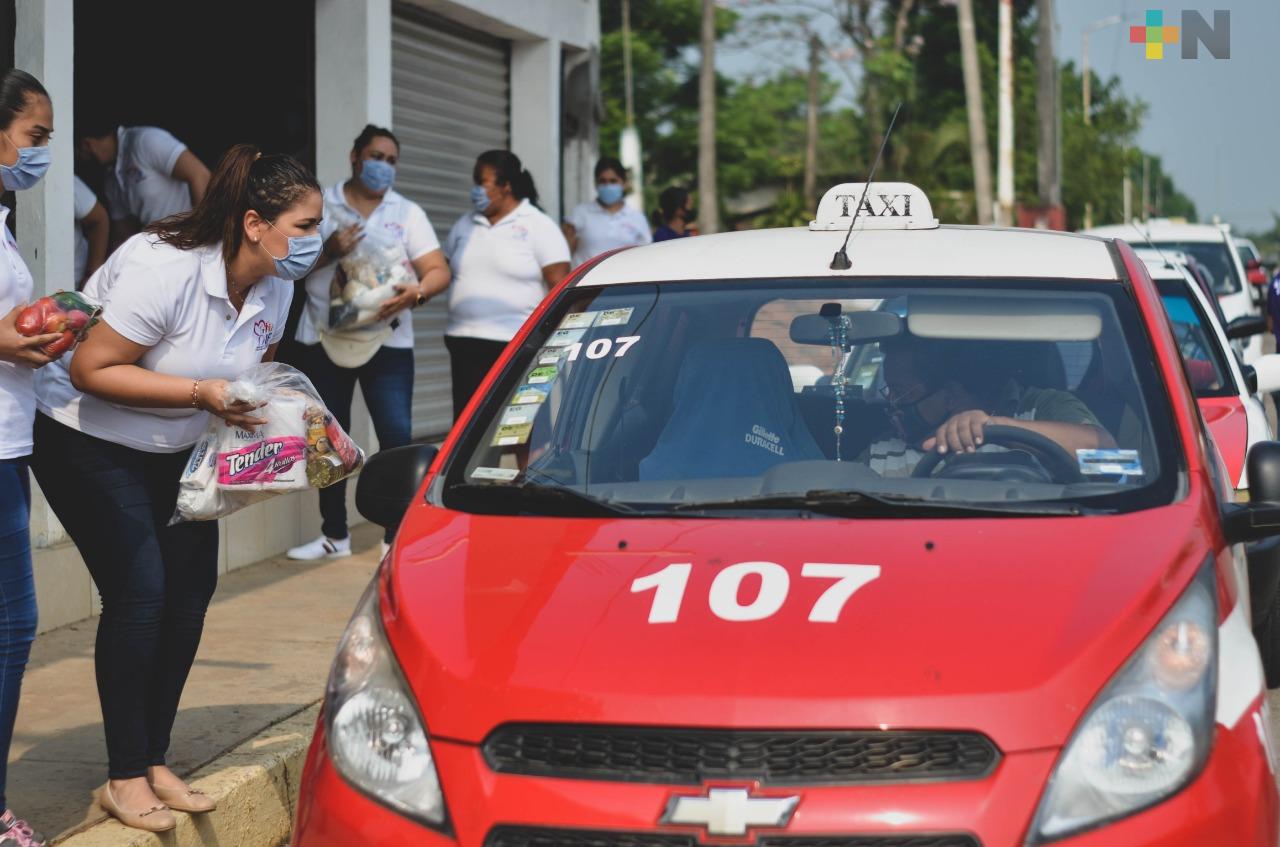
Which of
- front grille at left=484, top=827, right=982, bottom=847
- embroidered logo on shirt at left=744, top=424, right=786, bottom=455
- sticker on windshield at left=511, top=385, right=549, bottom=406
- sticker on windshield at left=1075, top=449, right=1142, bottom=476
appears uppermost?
sticker on windshield at left=511, top=385, right=549, bottom=406

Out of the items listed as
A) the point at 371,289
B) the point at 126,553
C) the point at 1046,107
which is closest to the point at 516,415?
the point at 126,553

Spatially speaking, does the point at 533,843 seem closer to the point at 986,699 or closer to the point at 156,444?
the point at 986,699

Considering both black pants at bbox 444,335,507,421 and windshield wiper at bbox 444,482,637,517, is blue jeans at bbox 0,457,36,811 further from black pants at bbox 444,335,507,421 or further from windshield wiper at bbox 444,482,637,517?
black pants at bbox 444,335,507,421

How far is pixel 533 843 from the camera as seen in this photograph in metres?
2.92

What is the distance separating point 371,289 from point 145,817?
382 cm

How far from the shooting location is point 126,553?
4461 millimetres

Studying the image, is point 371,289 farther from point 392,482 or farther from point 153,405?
point 392,482

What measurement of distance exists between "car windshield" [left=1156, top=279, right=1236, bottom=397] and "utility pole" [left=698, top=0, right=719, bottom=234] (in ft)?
79.3

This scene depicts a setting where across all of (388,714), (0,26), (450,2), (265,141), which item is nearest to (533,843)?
(388,714)

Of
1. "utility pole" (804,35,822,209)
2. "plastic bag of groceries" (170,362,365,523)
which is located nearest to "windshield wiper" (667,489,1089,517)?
"plastic bag of groceries" (170,362,365,523)

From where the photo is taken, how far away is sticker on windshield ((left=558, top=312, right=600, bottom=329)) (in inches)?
174

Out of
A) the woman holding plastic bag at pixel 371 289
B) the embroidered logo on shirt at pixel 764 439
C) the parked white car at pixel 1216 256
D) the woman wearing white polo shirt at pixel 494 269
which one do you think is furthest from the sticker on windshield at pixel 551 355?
the parked white car at pixel 1216 256

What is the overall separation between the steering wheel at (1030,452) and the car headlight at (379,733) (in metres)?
1.22

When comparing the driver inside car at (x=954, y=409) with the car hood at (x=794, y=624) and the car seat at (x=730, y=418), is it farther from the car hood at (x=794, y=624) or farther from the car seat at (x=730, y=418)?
the car hood at (x=794, y=624)
